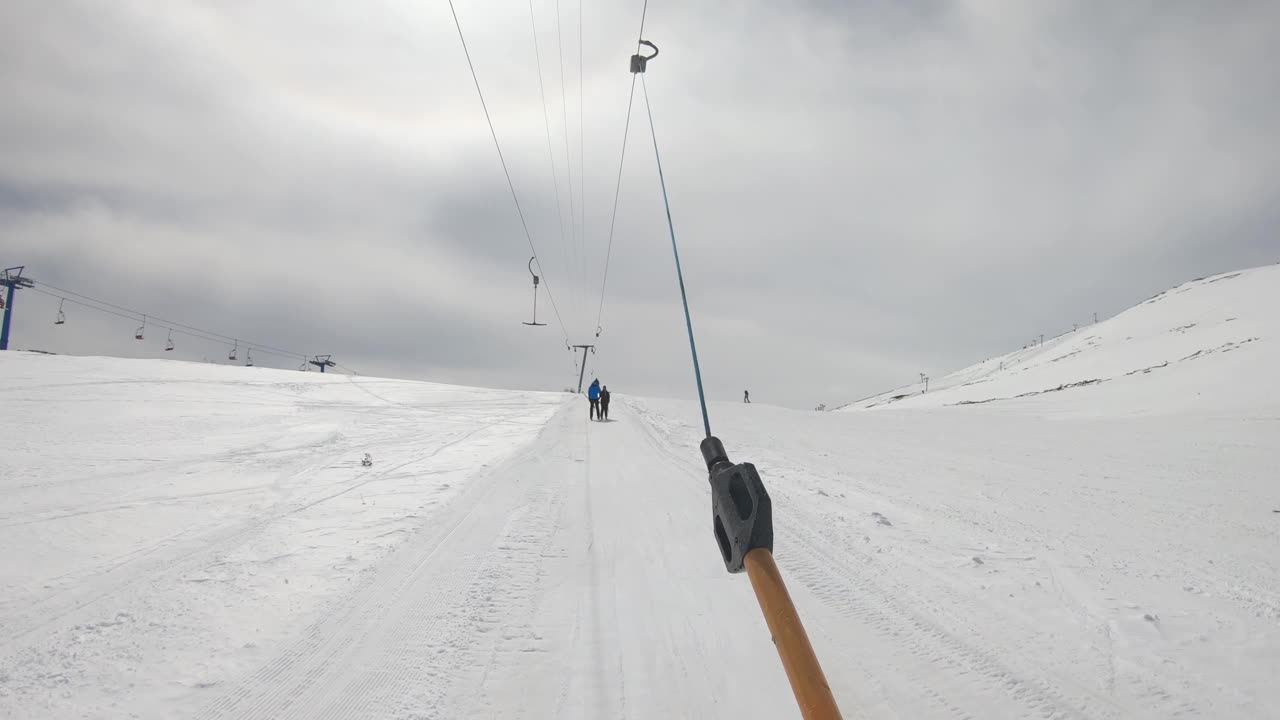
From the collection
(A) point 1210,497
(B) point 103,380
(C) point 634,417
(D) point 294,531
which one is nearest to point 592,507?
(D) point 294,531

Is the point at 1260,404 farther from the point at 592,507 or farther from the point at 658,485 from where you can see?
the point at 592,507

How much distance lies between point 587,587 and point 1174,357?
50.0m

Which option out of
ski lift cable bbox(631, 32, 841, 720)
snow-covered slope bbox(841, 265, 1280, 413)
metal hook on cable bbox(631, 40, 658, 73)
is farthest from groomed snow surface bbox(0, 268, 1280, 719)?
snow-covered slope bbox(841, 265, 1280, 413)

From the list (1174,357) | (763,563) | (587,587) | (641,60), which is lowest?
(587,587)

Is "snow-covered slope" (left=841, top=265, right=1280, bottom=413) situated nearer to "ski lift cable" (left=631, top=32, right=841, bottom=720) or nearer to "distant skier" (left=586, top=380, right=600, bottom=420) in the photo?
"distant skier" (left=586, top=380, right=600, bottom=420)

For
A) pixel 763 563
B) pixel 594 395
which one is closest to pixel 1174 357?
pixel 594 395

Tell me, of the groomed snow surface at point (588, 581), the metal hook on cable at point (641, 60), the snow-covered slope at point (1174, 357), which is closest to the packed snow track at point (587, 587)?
the groomed snow surface at point (588, 581)

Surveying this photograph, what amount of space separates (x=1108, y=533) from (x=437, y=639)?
7209mm

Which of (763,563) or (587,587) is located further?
(587,587)

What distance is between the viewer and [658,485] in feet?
29.5

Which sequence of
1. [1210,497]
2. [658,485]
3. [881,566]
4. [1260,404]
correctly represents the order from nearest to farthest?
[881,566] → [1210,497] → [658,485] → [1260,404]

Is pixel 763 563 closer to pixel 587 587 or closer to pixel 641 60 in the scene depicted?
pixel 587 587

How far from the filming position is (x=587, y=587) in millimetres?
4500

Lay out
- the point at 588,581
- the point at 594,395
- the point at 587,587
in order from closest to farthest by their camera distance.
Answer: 1. the point at 587,587
2. the point at 588,581
3. the point at 594,395
